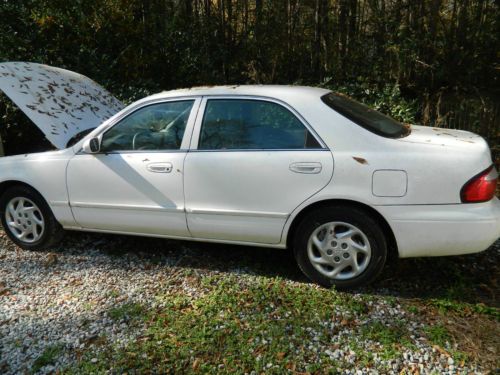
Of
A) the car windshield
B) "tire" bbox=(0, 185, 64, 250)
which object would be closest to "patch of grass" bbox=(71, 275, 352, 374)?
the car windshield

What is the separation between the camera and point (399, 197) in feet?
10.1

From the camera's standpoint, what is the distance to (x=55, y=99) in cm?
462

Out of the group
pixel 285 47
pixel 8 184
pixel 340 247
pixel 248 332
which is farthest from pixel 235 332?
pixel 285 47

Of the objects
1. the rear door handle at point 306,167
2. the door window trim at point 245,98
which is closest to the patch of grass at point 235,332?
the rear door handle at point 306,167

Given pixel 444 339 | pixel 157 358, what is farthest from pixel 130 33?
pixel 444 339

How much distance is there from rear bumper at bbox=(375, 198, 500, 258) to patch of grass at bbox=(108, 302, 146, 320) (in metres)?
1.88

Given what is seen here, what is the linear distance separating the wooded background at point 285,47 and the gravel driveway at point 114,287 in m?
3.31

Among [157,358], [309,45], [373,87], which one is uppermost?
[309,45]

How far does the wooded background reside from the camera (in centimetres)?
663

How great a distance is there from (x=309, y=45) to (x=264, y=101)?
14.3 ft

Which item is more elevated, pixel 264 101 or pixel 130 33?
pixel 130 33

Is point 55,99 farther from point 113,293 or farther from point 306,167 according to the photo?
point 306,167

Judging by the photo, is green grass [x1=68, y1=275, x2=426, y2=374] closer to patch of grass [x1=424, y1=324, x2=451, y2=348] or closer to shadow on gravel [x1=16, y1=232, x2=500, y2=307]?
patch of grass [x1=424, y1=324, x2=451, y2=348]

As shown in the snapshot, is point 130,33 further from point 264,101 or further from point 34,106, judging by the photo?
point 264,101
